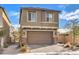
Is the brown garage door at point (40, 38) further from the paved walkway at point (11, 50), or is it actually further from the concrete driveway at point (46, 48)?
the paved walkway at point (11, 50)

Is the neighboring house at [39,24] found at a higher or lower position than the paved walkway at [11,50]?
higher

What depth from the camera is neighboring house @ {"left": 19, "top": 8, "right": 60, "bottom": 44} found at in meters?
20.5

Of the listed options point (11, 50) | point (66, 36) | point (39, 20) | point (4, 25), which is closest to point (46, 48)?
point (66, 36)

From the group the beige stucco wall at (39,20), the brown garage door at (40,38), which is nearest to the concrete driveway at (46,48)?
the brown garage door at (40,38)

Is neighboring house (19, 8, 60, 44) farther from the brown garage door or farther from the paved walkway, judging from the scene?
the paved walkway

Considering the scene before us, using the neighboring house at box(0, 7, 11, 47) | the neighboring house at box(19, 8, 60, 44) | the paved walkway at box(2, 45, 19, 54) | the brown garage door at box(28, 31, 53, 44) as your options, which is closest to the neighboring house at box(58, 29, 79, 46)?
the neighboring house at box(19, 8, 60, 44)

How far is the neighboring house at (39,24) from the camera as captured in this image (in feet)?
67.4

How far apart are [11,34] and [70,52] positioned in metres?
1.29

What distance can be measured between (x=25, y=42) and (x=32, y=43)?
15 centimetres

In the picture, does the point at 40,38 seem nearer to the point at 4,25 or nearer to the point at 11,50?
the point at 11,50

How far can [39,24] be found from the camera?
20.5m
